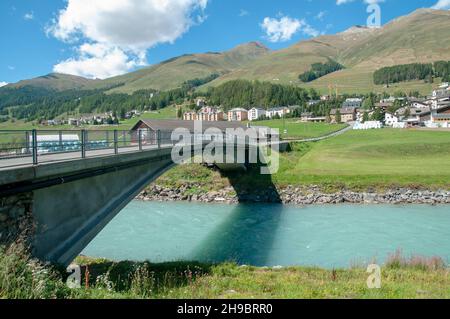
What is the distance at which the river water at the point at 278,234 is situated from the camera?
64.8ft

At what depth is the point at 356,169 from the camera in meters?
42.8

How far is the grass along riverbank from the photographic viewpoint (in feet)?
23.9

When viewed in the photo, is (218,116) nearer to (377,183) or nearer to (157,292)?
(377,183)

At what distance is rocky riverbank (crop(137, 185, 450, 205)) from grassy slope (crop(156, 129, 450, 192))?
3.19ft

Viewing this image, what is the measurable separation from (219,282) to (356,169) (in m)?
35.7

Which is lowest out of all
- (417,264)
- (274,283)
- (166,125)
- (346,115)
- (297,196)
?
(297,196)

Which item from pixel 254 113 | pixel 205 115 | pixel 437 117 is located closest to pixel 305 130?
pixel 437 117

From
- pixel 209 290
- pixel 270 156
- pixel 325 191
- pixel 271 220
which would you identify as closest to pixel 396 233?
pixel 271 220

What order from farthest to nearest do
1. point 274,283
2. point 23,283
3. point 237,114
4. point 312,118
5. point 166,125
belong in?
point 237,114 → point 312,118 → point 166,125 → point 274,283 → point 23,283

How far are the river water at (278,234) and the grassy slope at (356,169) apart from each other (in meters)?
5.14

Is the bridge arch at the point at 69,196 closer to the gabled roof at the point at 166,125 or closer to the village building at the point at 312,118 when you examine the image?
the gabled roof at the point at 166,125

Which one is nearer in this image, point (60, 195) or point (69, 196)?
point (60, 195)

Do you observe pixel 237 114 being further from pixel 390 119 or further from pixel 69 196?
pixel 69 196
